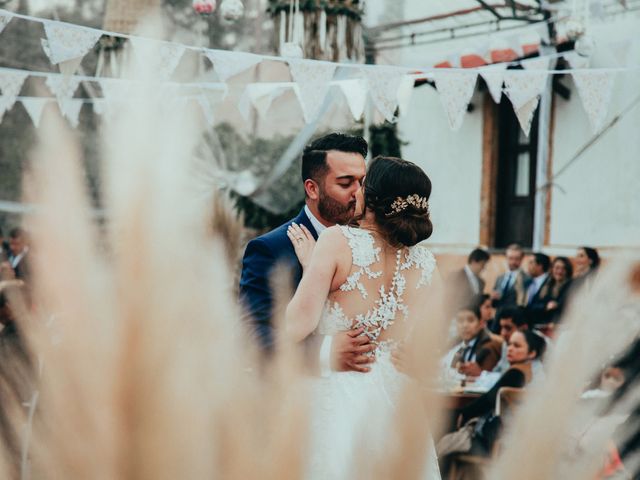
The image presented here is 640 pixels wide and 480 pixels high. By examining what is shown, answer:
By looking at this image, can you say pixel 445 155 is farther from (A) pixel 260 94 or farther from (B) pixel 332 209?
(B) pixel 332 209

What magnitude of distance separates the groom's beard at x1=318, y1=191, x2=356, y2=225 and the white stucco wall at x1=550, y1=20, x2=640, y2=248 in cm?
834

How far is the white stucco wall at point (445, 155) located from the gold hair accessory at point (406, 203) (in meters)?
10.3

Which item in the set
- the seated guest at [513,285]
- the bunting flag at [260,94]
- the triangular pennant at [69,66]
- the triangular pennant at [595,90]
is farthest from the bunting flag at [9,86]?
the seated guest at [513,285]

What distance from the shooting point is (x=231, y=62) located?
7152 mm

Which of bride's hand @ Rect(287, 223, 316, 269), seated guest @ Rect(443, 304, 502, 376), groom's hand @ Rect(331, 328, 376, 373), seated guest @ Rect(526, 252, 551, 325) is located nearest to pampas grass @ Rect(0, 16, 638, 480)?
groom's hand @ Rect(331, 328, 376, 373)

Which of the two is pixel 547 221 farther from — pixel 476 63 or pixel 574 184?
pixel 476 63

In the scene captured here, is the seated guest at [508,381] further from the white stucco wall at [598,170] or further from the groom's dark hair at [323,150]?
the white stucco wall at [598,170]

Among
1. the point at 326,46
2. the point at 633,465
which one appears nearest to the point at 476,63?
the point at 326,46

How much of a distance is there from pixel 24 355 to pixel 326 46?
1102 centimetres

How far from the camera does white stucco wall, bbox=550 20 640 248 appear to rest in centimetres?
1091

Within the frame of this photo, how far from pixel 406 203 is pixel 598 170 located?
31.8 ft

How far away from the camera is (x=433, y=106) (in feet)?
44.6

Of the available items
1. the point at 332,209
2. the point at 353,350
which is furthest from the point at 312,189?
the point at 353,350

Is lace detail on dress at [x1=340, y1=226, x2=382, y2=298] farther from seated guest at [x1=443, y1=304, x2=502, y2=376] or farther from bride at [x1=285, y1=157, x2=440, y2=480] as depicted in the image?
seated guest at [x1=443, y1=304, x2=502, y2=376]
